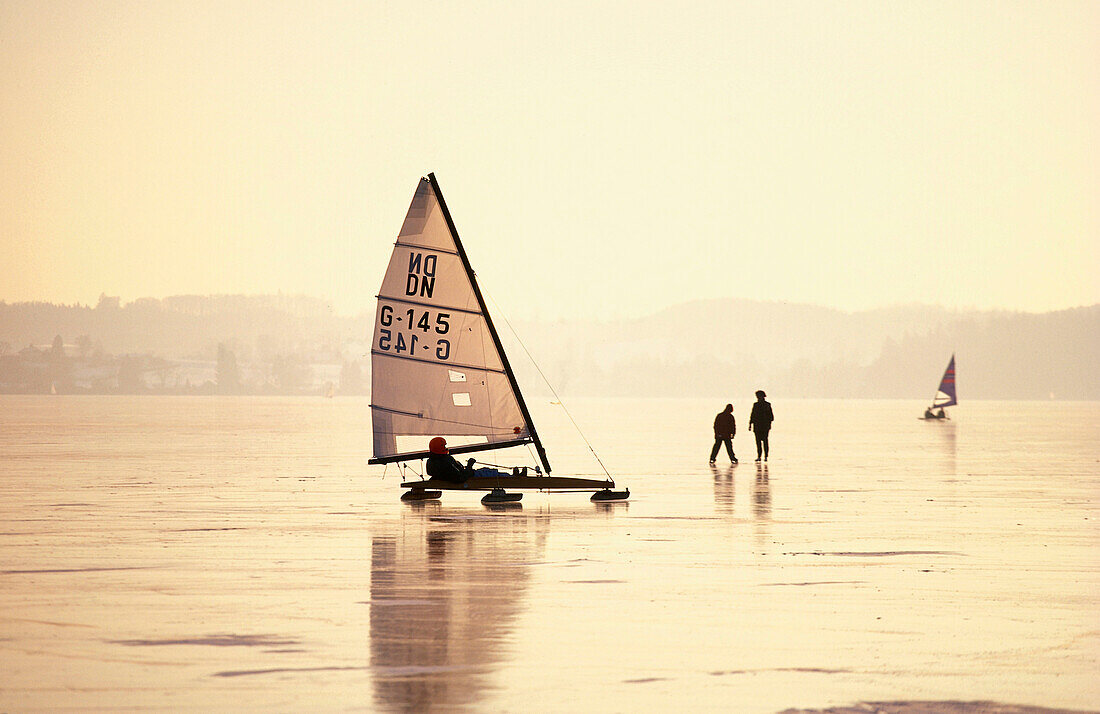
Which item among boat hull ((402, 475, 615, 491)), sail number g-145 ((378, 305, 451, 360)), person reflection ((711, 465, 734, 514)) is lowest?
person reflection ((711, 465, 734, 514))

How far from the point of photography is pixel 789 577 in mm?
15289

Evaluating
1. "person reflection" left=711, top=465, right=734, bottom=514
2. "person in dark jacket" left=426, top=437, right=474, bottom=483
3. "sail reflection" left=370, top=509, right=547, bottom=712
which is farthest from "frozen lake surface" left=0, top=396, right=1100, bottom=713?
"person in dark jacket" left=426, top=437, right=474, bottom=483

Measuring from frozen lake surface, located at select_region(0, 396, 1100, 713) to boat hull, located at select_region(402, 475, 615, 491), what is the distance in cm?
47

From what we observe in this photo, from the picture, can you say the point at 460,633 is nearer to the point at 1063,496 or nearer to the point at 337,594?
the point at 337,594

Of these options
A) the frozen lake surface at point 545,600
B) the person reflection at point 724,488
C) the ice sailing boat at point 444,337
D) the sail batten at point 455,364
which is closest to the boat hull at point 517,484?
the frozen lake surface at point 545,600

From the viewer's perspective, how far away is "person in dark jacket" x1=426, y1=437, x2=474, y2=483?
25203 millimetres

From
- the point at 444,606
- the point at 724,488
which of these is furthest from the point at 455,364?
the point at 444,606

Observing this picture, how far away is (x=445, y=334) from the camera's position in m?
27.8

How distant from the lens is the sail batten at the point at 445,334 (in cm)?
2766

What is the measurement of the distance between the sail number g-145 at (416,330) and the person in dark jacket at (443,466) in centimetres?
300

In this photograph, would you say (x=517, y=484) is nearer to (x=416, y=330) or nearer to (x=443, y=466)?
(x=443, y=466)

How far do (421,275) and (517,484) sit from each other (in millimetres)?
5181

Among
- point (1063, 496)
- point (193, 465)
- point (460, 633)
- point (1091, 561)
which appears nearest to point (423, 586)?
point (460, 633)

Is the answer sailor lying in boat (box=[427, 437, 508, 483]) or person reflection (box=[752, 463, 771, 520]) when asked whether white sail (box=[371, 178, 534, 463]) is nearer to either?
sailor lying in boat (box=[427, 437, 508, 483])
